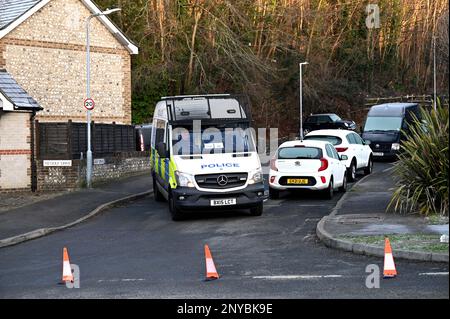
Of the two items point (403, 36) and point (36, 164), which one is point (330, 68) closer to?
point (403, 36)

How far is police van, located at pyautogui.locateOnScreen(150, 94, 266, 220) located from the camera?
18.1m

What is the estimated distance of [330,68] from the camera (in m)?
64.2

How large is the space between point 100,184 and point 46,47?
9744 millimetres

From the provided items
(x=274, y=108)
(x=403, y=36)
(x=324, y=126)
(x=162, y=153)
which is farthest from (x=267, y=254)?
(x=403, y=36)

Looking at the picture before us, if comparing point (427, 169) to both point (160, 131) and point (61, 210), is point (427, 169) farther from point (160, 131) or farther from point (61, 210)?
point (61, 210)

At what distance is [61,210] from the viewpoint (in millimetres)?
21578

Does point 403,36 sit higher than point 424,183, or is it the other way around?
point 403,36

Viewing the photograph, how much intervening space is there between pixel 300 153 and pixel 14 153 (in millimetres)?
10571

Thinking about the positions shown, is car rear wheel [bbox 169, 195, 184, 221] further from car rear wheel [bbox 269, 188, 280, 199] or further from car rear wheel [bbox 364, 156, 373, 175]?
car rear wheel [bbox 364, 156, 373, 175]

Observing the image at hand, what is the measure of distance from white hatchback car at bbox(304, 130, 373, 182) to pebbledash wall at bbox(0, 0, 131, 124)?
44.5 ft

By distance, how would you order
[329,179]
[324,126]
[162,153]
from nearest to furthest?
1. [162,153]
2. [329,179]
3. [324,126]

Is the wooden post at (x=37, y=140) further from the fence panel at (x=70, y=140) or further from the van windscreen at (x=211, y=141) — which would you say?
the van windscreen at (x=211, y=141)

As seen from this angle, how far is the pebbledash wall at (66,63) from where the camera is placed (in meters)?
33.8

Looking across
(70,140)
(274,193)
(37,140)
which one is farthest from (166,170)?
(37,140)
